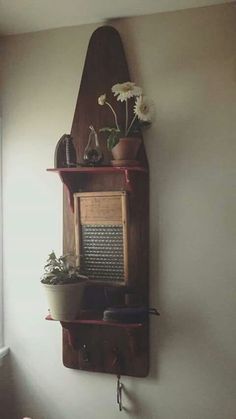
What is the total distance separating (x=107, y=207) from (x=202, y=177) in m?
0.48

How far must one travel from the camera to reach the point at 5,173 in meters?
2.13

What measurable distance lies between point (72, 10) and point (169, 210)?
107cm

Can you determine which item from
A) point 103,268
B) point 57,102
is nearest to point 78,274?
point 103,268

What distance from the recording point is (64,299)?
1756 millimetres

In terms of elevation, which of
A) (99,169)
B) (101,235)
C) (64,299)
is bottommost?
(64,299)

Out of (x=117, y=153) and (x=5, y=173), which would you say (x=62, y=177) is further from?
(x=5, y=173)

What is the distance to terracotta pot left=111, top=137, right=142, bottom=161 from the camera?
1741mm

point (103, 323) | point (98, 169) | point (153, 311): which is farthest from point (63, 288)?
point (98, 169)

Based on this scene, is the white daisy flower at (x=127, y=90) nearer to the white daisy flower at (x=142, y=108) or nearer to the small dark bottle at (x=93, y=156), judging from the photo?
the white daisy flower at (x=142, y=108)

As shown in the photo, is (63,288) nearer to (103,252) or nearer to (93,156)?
(103,252)

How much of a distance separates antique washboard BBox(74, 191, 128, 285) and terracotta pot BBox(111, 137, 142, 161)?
7.7 inches

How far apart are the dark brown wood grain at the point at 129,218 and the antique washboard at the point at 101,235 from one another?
0.16 ft

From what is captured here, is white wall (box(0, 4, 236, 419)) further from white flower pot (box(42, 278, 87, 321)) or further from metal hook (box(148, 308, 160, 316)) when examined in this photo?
white flower pot (box(42, 278, 87, 321))

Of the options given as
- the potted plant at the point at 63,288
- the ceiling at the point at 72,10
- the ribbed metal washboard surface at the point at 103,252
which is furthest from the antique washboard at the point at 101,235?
the ceiling at the point at 72,10
